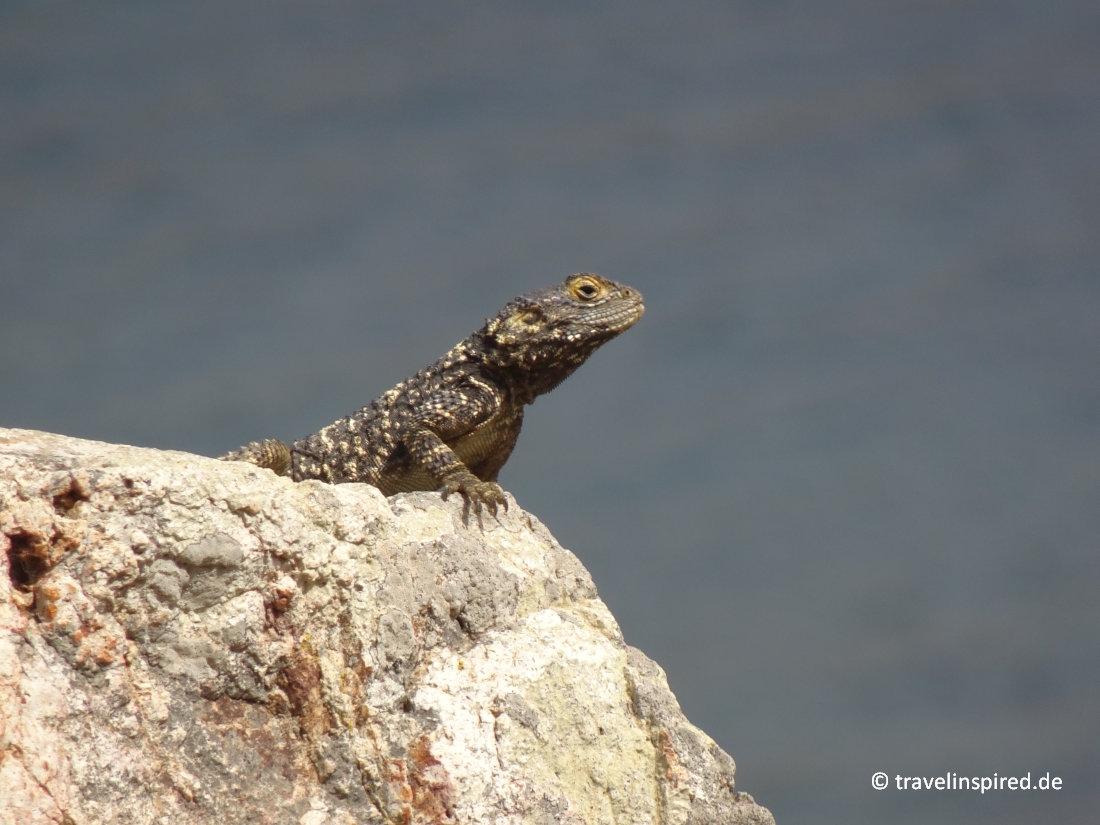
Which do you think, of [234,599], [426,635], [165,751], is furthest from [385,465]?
[165,751]

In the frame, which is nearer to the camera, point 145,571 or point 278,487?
point 145,571

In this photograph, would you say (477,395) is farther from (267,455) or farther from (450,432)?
(267,455)

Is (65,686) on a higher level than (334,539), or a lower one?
lower

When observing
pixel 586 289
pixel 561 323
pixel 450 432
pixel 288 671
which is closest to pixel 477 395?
pixel 450 432

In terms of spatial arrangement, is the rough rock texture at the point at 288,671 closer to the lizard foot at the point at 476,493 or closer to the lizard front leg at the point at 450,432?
the lizard foot at the point at 476,493

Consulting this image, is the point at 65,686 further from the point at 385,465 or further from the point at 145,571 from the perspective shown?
the point at 385,465

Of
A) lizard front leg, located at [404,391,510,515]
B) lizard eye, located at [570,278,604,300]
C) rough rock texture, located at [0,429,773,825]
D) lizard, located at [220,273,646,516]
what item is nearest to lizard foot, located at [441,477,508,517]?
lizard front leg, located at [404,391,510,515]

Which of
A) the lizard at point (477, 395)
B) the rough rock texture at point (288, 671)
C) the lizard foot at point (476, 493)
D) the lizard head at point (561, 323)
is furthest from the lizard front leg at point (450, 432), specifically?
the rough rock texture at point (288, 671)

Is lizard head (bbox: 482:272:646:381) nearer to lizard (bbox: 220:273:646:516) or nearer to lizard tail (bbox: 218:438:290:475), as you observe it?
lizard (bbox: 220:273:646:516)
